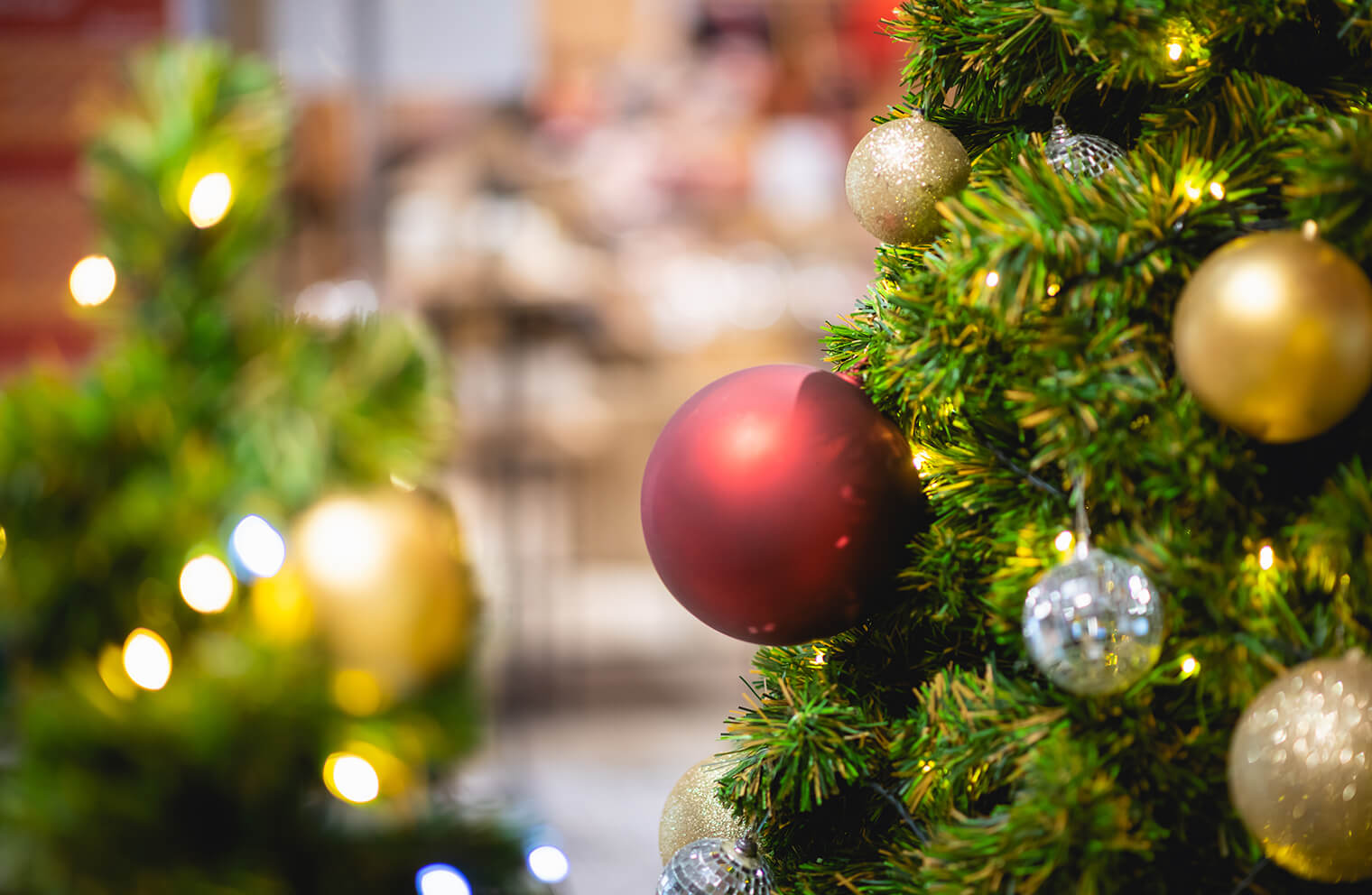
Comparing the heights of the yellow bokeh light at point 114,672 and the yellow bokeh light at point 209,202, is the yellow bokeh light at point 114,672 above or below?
below

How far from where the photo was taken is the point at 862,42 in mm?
2666

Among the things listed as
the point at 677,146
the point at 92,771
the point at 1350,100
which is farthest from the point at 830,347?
the point at 677,146

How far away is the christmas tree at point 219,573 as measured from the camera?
278 mm

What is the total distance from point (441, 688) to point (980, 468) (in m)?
0.24

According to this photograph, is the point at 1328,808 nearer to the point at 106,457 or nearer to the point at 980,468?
the point at 980,468

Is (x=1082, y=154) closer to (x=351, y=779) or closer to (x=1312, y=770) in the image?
(x=1312, y=770)

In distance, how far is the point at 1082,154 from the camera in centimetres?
45

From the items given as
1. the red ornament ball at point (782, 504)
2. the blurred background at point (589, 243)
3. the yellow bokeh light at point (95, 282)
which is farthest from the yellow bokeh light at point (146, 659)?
the blurred background at point (589, 243)

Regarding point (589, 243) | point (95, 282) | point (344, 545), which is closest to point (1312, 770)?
point (344, 545)

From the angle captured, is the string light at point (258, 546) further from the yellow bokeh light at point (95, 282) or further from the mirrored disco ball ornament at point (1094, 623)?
the mirrored disco ball ornament at point (1094, 623)

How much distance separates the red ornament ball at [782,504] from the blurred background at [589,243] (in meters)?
1.79

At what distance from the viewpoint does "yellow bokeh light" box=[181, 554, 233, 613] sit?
0.99ft

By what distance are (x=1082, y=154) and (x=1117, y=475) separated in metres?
0.14

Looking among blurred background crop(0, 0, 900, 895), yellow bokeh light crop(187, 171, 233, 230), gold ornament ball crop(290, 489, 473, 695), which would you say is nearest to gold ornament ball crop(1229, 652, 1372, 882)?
gold ornament ball crop(290, 489, 473, 695)
